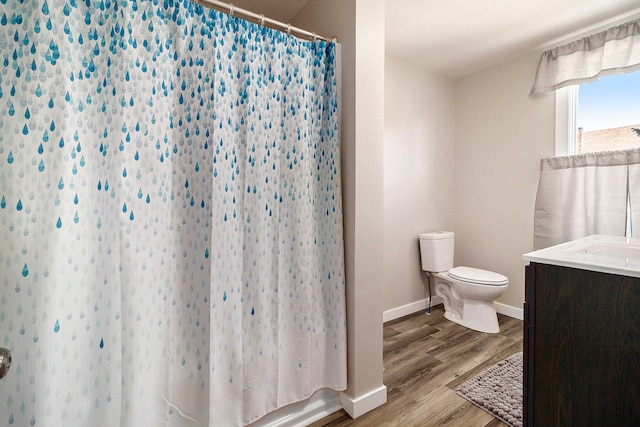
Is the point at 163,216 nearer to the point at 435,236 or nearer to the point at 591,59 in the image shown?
the point at 435,236

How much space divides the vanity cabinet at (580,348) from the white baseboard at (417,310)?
1.66 meters

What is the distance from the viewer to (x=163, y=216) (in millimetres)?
1152

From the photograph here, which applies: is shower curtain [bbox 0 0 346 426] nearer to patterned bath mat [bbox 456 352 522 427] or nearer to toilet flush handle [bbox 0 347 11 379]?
toilet flush handle [bbox 0 347 11 379]

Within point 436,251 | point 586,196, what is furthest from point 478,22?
point 436,251

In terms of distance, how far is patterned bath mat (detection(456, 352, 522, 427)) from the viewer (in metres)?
1.56

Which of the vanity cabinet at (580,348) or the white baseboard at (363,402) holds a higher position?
the vanity cabinet at (580,348)

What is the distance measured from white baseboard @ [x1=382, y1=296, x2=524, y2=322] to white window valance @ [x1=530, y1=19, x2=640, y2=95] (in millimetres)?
2032

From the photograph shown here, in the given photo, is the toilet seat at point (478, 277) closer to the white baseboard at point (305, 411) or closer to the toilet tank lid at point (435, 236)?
the toilet tank lid at point (435, 236)

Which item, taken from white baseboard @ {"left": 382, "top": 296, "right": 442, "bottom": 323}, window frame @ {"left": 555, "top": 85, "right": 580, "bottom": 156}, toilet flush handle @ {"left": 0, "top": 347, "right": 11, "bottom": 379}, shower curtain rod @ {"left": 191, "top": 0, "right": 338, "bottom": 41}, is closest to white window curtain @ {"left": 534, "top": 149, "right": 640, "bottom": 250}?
window frame @ {"left": 555, "top": 85, "right": 580, "bottom": 156}

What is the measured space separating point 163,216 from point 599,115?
10.5 feet

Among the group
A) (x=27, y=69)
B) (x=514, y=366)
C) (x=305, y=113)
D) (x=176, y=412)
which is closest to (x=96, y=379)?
(x=176, y=412)

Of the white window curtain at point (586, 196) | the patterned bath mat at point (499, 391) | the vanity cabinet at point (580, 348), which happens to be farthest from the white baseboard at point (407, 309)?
the vanity cabinet at point (580, 348)

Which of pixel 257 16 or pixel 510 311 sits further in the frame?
pixel 510 311

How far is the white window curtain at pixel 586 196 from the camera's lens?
2.10 metres
